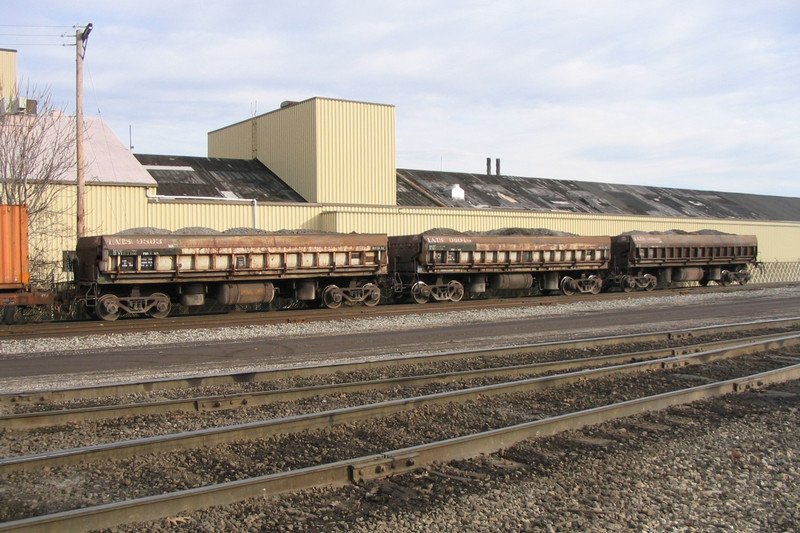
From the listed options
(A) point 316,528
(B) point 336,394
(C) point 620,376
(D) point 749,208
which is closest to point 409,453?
(A) point 316,528

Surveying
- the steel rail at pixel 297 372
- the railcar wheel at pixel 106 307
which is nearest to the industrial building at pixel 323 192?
the railcar wheel at pixel 106 307

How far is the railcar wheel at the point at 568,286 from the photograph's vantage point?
27.7 m

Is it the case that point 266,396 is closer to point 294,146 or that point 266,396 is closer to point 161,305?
point 161,305

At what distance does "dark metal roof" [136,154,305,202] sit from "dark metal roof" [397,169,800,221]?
6531mm

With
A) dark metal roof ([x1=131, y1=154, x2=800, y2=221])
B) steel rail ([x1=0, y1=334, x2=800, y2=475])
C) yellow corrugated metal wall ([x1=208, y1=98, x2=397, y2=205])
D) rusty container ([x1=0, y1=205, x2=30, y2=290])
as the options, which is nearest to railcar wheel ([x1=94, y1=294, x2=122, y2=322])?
rusty container ([x1=0, y1=205, x2=30, y2=290])

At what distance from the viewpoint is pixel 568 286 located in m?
27.8

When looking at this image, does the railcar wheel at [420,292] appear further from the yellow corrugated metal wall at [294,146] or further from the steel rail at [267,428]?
the steel rail at [267,428]

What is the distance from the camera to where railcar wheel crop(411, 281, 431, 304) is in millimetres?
23656

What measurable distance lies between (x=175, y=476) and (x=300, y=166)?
28.0m

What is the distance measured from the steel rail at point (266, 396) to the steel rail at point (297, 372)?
991 mm

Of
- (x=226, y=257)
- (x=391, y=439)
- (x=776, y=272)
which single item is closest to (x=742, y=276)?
(x=776, y=272)

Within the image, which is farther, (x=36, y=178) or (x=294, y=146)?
(x=294, y=146)

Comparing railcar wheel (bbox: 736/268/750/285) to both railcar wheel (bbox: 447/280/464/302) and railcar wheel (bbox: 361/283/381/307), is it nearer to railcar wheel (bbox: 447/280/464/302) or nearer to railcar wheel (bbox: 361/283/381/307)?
railcar wheel (bbox: 447/280/464/302)

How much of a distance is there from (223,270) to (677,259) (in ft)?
67.9
